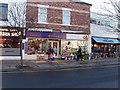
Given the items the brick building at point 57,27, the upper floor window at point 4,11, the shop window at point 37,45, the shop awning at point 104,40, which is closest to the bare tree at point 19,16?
the upper floor window at point 4,11

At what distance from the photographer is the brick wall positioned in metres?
16.4

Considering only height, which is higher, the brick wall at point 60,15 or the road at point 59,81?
the brick wall at point 60,15

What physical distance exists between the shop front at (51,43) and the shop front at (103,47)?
2118 millimetres

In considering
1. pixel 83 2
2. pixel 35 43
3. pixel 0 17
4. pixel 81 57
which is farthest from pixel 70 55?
pixel 0 17

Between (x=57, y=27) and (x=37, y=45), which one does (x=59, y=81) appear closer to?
(x=37, y=45)

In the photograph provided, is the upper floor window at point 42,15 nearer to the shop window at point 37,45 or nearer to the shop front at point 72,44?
the shop window at point 37,45

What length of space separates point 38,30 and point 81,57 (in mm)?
5736

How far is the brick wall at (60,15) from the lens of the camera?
647 inches

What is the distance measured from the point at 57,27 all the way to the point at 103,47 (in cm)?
919

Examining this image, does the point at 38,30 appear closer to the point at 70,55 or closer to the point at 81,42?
the point at 70,55

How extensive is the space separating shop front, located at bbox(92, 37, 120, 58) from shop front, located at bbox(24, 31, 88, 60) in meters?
2.12

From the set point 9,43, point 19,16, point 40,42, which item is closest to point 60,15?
point 40,42

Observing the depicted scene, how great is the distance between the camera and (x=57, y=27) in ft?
57.7

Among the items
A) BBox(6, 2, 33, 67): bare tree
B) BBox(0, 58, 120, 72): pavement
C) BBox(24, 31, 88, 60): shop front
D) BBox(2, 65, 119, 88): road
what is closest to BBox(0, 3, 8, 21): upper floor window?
BBox(6, 2, 33, 67): bare tree
